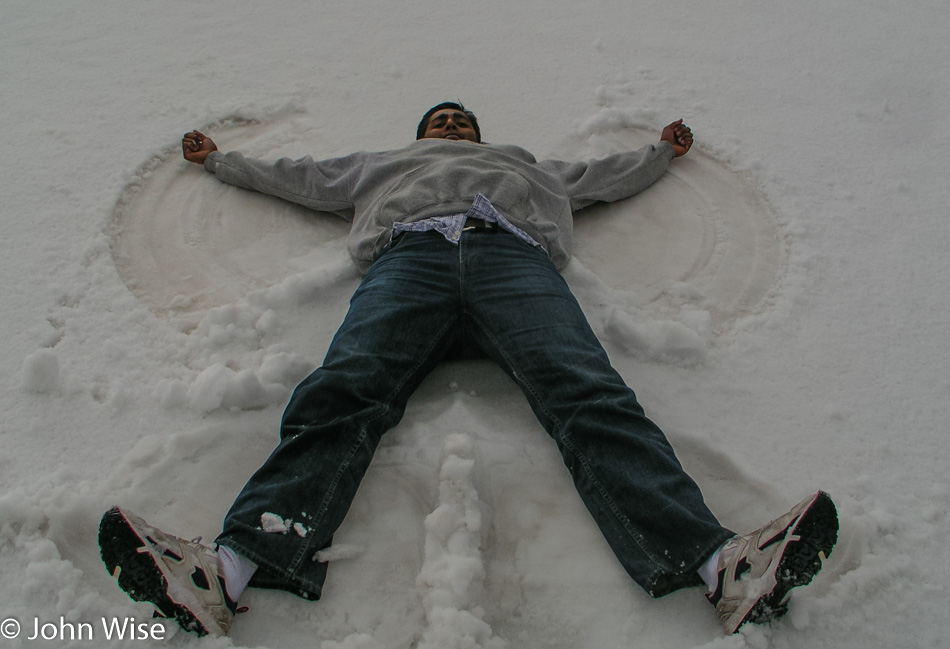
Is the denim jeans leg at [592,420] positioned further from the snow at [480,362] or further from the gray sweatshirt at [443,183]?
the gray sweatshirt at [443,183]

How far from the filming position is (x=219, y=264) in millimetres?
1732

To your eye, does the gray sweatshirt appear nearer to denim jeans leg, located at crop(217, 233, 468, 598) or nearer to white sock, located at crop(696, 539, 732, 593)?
denim jeans leg, located at crop(217, 233, 468, 598)

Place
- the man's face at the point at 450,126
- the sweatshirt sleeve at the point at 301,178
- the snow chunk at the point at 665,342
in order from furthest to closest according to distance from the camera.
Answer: the man's face at the point at 450,126
the sweatshirt sleeve at the point at 301,178
the snow chunk at the point at 665,342

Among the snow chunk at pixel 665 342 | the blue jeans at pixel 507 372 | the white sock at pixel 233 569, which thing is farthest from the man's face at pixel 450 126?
the white sock at pixel 233 569

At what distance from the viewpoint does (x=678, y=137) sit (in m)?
2.12

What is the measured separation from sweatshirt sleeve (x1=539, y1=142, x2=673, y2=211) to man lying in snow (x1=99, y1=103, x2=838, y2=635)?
8cm

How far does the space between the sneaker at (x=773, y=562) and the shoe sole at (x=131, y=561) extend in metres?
0.87

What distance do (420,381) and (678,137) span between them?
52.3 inches

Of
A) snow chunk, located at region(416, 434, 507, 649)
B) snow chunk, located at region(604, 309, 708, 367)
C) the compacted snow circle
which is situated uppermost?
the compacted snow circle

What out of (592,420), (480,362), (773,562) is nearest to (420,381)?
(480,362)

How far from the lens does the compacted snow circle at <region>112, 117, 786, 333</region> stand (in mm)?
1685

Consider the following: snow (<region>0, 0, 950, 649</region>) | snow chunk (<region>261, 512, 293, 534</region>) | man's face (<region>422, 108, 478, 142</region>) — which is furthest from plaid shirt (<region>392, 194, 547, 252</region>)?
snow chunk (<region>261, 512, 293, 534</region>)

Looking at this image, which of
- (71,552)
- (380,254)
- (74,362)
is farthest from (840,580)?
(74,362)

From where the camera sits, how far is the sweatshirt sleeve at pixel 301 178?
1.83 metres
